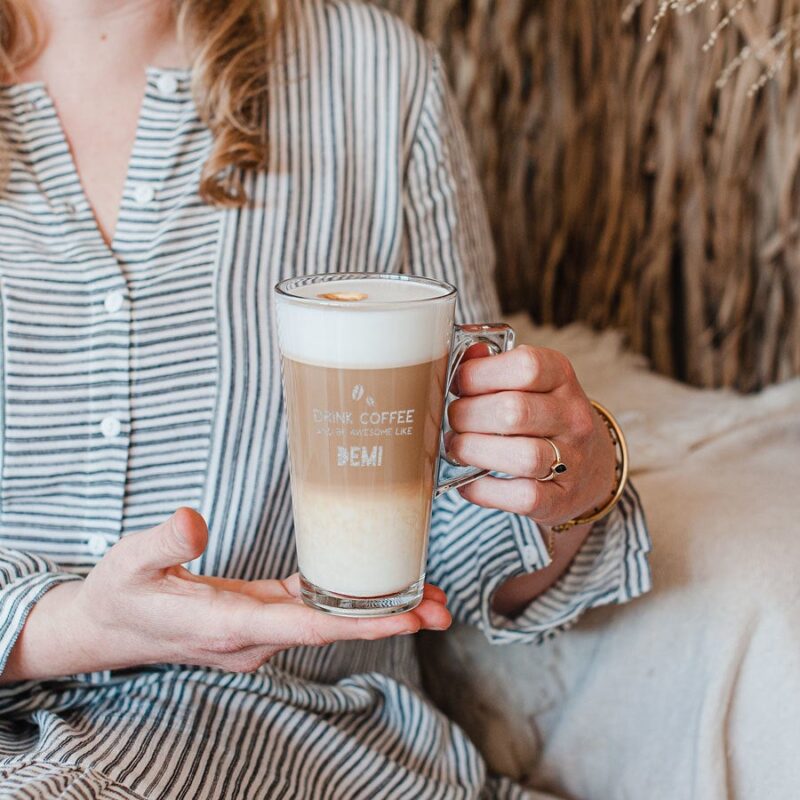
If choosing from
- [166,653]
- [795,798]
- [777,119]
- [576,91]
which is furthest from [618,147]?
[166,653]

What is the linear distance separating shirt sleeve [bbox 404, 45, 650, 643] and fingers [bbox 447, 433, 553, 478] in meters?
0.23

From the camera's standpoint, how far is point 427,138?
1185 mm

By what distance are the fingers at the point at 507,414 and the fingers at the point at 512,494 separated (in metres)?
0.05

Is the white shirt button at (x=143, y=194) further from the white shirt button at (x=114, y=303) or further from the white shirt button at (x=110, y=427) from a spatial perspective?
the white shirt button at (x=110, y=427)

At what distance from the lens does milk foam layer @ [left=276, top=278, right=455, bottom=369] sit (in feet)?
2.26

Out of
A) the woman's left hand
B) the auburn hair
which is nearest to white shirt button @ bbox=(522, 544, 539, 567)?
the woman's left hand

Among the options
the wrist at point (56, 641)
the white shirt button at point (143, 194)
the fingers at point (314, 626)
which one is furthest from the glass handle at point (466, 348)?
the white shirt button at point (143, 194)

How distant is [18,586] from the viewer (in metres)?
0.91

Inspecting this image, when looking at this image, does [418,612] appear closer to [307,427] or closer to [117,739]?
[307,427]

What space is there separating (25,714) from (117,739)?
0.15 metres

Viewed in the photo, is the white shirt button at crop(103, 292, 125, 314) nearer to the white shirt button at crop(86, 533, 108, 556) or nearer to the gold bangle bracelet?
the white shirt button at crop(86, 533, 108, 556)

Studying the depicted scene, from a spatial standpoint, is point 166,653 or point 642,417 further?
point 642,417

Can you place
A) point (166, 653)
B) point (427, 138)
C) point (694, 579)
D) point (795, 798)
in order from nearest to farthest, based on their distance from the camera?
point (166, 653), point (795, 798), point (694, 579), point (427, 138)

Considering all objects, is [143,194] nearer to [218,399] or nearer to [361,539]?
[218,399]
